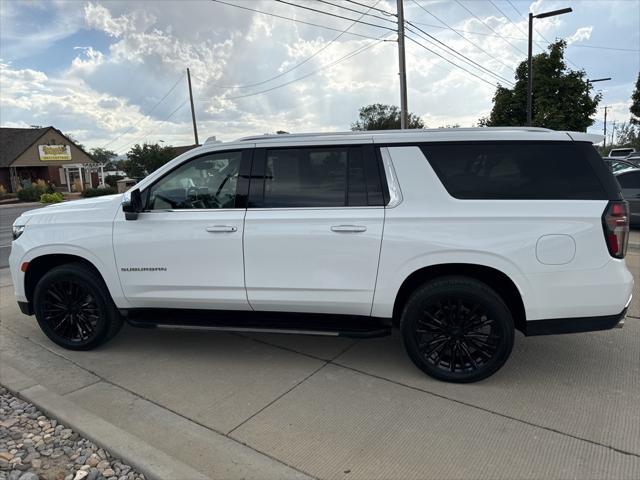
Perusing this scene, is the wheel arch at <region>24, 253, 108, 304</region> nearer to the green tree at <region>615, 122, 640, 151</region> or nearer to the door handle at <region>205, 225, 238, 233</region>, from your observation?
the door handle at <region>205, 225, 238, 233</region>

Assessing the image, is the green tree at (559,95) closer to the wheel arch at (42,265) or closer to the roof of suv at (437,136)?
the roof of suv at (437,136)

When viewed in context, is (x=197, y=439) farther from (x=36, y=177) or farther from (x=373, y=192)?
(x=36, y=177)

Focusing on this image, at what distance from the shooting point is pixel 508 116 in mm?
23703

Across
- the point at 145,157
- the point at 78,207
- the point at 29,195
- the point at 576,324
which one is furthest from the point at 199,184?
the point at 145,157

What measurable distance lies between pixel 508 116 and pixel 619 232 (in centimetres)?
2267

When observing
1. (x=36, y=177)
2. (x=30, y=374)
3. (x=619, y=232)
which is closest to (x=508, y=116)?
(x=619, y=232)

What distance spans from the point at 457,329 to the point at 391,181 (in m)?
1.21

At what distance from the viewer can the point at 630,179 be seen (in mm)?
10188

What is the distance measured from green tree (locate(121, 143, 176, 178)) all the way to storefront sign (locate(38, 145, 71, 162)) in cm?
1023

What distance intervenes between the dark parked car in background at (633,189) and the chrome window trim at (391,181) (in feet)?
28.9

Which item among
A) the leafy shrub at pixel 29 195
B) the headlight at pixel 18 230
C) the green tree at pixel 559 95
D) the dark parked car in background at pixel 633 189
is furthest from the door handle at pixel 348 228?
the leafy shrub at pixel 29 195

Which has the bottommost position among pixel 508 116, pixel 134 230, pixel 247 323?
pixel 247 323

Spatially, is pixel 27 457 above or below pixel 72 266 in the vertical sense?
below

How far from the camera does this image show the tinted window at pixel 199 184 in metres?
3.90
